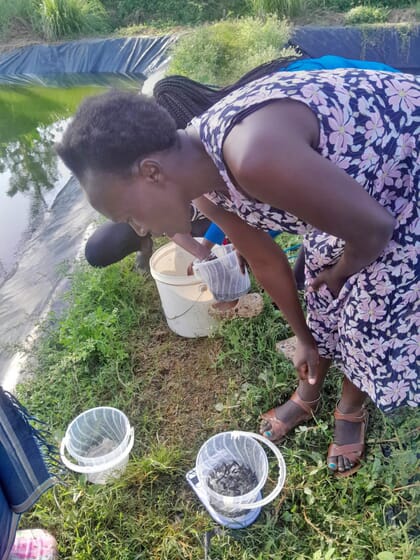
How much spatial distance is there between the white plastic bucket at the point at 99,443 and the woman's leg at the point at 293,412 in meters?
0.52

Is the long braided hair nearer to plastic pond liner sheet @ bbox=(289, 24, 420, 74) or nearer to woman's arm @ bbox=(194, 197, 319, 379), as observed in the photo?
woman's arm @ bbox=(194, 197, 319, 379)

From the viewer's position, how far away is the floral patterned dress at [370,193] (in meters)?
0.97

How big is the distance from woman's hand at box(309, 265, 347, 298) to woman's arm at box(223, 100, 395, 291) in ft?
0.93

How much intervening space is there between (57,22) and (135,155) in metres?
9.05

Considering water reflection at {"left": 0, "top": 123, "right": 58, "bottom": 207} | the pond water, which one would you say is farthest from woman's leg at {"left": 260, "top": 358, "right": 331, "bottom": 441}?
water reflection at {"left": 0, "top": 123, "right": 58, "bottom": 207}

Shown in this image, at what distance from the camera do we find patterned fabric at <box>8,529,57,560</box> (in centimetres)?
150

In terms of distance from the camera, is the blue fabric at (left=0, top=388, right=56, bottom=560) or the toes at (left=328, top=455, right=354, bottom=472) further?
the toes at (left=328, top=455, right=354, bottom=472)

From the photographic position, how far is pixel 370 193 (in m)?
1.08

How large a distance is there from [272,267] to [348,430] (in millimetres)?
657

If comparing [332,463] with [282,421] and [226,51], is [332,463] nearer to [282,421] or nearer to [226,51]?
[282,421]

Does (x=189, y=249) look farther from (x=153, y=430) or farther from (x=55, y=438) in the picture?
(x=55, y=438)

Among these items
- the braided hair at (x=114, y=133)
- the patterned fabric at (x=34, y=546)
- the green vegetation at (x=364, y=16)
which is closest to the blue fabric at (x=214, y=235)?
the braided hair at (x=114, y=133)

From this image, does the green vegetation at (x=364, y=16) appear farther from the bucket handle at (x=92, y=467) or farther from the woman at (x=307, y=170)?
the bucket handle at (x=92, y=467)

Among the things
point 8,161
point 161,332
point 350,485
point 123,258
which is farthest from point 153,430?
point 8,161
